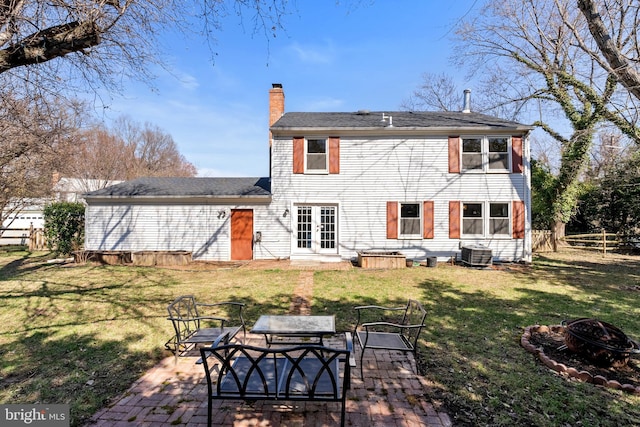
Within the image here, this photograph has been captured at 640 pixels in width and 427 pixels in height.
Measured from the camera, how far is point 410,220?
13.0 metres

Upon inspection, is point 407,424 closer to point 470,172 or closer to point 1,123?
point 1,123

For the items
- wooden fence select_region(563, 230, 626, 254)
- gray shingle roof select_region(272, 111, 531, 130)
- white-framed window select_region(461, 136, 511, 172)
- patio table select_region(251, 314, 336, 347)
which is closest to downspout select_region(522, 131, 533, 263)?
white-framed window select_region(461, 136, 511, 172)

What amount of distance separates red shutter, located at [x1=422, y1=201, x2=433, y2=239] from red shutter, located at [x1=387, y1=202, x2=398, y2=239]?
1.23 m

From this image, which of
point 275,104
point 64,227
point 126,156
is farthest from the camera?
point 126,156

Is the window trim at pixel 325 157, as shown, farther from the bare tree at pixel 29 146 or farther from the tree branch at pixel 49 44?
the tree branch at pixel 49 44

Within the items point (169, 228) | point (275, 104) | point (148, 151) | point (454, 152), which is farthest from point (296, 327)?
point (148, 151)

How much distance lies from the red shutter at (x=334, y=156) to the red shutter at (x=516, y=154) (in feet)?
24.9

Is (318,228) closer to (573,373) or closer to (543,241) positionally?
(573,373)

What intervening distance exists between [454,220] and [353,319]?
8947 mm

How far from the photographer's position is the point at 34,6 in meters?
3.62

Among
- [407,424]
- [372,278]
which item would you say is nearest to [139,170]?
[372,278]

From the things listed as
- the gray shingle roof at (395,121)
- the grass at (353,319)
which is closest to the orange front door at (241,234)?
the grass at (353,319)

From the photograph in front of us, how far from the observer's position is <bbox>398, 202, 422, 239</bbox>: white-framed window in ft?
42.4

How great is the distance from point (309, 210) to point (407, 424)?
10.6 m
